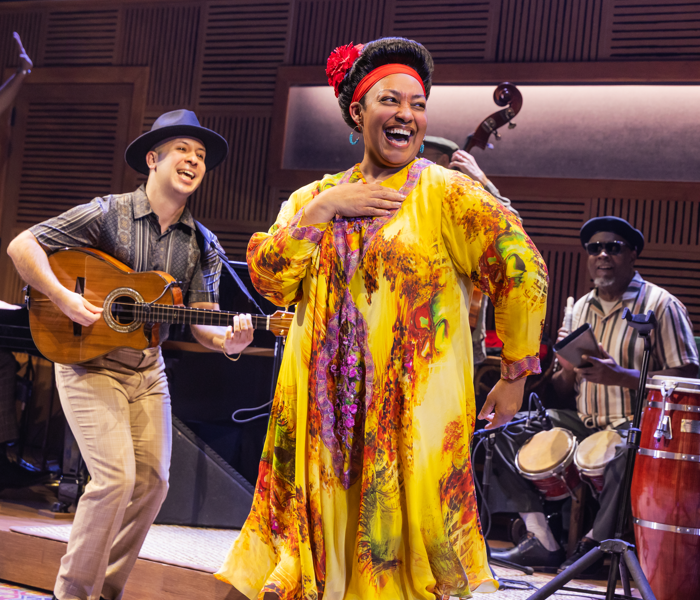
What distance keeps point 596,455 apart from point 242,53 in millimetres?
4408

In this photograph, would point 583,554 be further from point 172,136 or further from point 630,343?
point 172,136

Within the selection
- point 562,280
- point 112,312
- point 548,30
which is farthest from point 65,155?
point 562,280

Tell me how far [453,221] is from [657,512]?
2.21 m

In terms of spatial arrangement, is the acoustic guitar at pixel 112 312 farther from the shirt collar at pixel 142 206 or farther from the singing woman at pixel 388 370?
the singing woman at pixel 388 370

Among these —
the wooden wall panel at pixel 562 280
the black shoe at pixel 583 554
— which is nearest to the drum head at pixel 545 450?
the black shoe at pixel 583 554

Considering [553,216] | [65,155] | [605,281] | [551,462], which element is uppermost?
[65,155]

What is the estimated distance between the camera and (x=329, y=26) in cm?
598

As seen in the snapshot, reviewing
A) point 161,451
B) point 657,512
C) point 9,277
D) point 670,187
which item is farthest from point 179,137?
point 9,277

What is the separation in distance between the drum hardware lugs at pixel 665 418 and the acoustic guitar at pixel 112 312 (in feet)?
5.70

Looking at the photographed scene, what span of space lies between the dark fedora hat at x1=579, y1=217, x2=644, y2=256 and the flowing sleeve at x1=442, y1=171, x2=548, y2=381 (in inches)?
118

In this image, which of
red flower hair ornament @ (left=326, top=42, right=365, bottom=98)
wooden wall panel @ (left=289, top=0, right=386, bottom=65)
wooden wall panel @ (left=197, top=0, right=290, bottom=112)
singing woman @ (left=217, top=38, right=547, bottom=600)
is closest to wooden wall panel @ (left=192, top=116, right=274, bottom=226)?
wooden wall panel @ (left=197, top=0, right=290, bottom=112)

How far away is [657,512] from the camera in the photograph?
3248 mm

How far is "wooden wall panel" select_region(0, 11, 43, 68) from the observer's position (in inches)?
270

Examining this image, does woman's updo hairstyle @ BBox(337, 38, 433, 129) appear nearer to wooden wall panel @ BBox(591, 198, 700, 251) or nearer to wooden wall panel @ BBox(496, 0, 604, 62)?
wooden wall panel @ BBox(591, 198, 700, 251)
